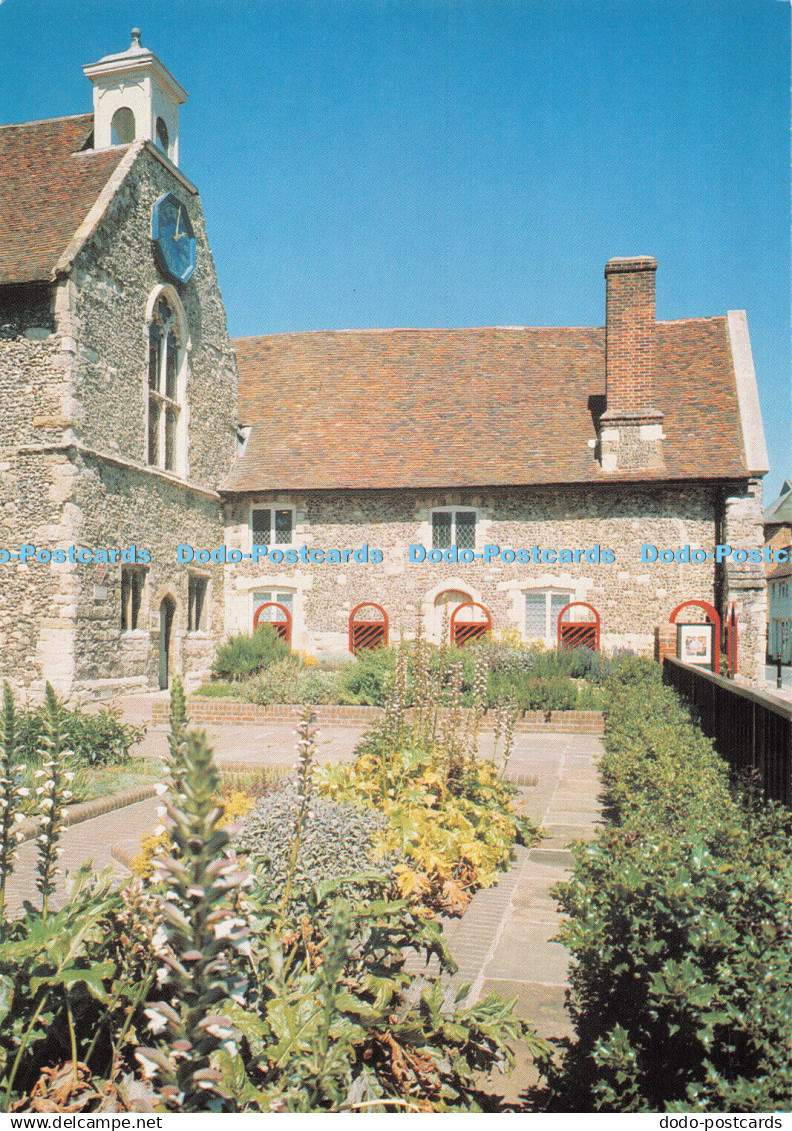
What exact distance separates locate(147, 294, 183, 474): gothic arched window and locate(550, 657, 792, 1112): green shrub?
1510cm

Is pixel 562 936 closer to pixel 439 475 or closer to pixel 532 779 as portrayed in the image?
pixel 532 779

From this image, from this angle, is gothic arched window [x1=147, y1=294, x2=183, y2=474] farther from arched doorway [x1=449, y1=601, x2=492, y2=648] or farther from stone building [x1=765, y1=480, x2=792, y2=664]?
stone building [x1=765, y1=480, x2=792, y2=664]

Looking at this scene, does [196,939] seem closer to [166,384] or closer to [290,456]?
[166,384]

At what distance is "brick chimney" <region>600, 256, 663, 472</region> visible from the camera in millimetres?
17781

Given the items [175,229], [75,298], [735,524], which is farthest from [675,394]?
[75,298]

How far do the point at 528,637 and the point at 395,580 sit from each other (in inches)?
133

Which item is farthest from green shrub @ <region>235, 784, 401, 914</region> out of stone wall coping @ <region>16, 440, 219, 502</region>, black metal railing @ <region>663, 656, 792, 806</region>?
stone wall coping @ <region>16, 440, 219, 502</region>

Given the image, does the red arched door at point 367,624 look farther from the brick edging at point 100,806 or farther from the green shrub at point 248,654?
the brick edging at point 100,806

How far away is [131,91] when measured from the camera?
54.3 feet

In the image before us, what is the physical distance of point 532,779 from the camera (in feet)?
26.9

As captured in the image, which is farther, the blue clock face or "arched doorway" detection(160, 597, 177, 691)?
"arched doorway" detection(160, 597, 177, 691)

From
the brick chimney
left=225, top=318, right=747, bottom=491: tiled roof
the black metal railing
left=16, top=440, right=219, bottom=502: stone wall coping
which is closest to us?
the black metal railing

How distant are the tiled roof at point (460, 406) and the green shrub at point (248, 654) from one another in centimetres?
362
